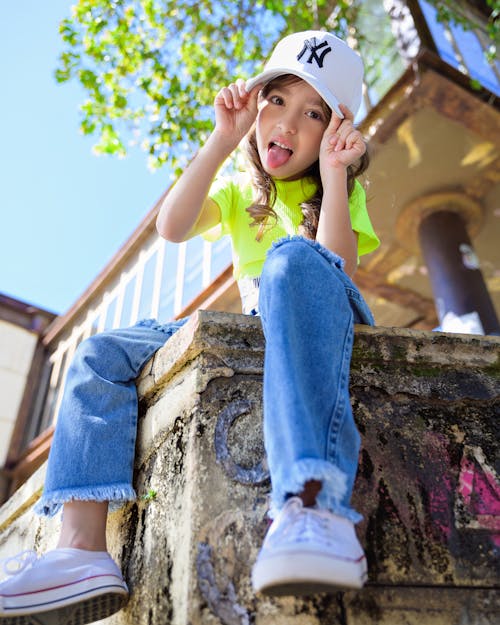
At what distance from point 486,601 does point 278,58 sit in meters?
1.90

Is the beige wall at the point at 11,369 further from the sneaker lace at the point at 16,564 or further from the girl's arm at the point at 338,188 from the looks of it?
the girl's arm at the point at 338,188

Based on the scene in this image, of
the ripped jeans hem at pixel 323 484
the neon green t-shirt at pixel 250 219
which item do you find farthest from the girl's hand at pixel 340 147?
the ripped jeans hem at pixel 323 484

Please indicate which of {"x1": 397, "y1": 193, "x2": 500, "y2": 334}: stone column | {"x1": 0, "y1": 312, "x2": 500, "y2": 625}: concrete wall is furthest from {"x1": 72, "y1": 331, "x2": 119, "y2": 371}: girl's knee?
{"x1": 397, "y1": 193, "x2": 500, "y2": 334}: stone column

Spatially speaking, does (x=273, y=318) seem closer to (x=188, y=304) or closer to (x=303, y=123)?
(x=303, y=123)

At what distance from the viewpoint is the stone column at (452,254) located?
534 cm

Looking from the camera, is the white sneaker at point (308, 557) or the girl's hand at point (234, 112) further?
the girl's hand at point (234, 112)

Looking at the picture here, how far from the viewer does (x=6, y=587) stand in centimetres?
135

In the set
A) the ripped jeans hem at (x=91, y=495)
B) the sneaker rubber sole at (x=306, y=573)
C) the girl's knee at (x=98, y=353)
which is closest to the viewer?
the sneaker rubber sole at (x=306, y=573)

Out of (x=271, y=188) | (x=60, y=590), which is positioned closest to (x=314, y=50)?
(x=271, y=188)

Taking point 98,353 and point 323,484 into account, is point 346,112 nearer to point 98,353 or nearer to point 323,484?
point 98,353

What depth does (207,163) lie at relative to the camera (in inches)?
75.0

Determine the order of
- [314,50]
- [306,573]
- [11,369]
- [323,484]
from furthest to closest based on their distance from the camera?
[11,369]
[314,50]
[323,484]
[306,573]

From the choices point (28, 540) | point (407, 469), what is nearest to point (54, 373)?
point (28, 540)

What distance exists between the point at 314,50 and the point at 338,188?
62 cm
